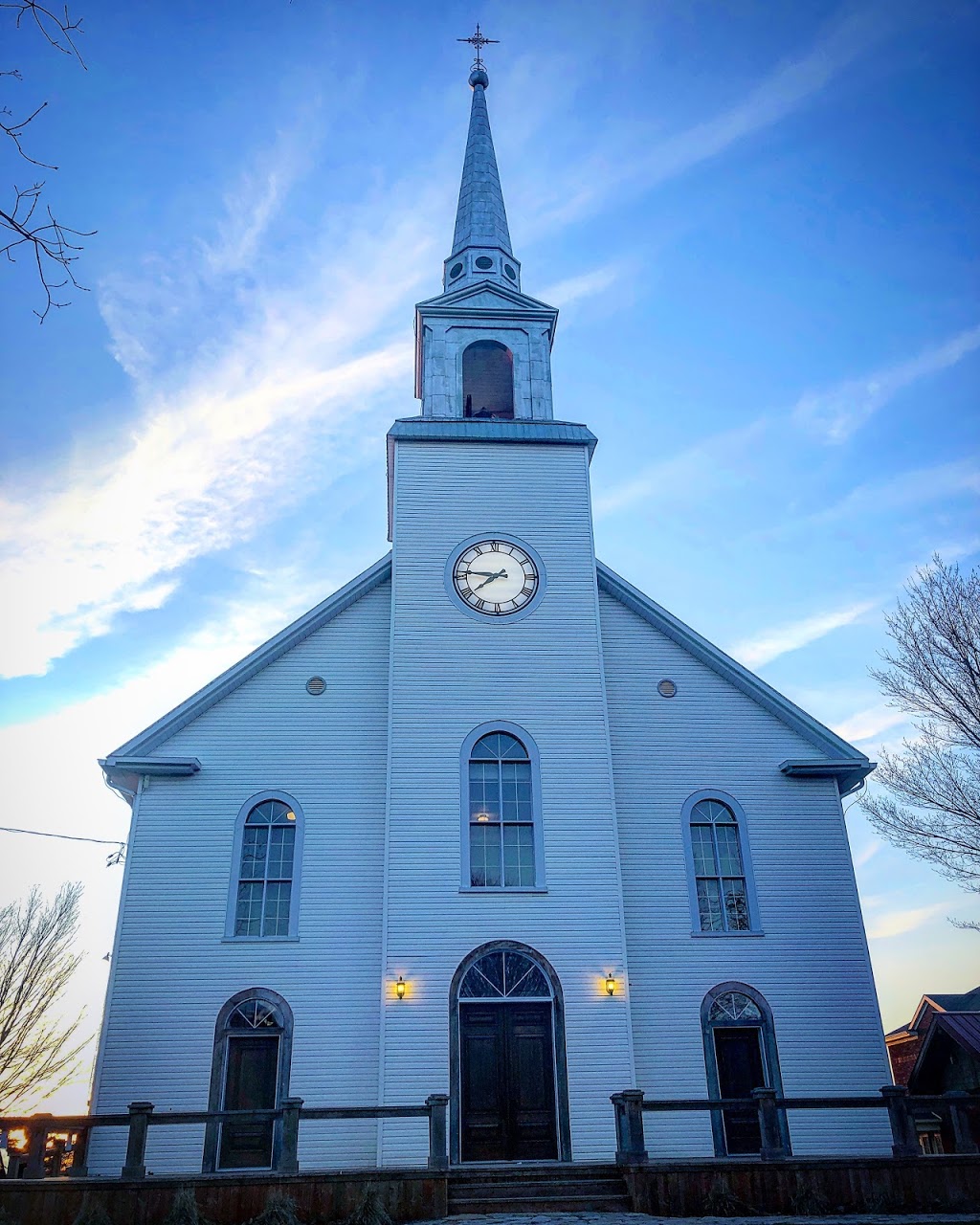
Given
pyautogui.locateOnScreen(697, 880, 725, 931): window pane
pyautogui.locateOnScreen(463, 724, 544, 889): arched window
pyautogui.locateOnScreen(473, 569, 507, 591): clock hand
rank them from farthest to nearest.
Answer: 1. pyautogui.locateOnScreen(473, 569, 507, 591): clock hand
2. pyautogui.locateOnScreen(697, 880, 725, 931): window pane
3. pyautogui.locateOnScreen(463, 724, 544, 889): arched window

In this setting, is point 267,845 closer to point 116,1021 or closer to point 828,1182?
point 116,1021

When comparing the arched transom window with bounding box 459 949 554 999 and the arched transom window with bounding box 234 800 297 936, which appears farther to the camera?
the arched transom window with bounding box 234 800 297 936

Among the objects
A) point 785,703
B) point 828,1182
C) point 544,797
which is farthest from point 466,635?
point 828,1182

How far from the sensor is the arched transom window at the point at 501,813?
16047 mm

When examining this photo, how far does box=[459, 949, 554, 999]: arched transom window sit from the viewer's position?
49.9 ft

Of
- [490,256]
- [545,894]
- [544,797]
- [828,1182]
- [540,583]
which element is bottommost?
[828,1182]

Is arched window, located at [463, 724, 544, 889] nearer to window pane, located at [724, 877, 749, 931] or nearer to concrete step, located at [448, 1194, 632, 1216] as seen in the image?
window pane, located at [724, 877, 749, 931]

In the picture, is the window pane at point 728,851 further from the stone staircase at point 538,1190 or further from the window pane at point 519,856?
the stone staircase at point 538,1190

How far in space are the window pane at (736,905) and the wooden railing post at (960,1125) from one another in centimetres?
420

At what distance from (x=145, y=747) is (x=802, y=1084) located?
11440mm

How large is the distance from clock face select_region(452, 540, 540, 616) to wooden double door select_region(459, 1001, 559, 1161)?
6.54m

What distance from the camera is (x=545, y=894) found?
51.8 ft

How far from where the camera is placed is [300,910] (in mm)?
16000

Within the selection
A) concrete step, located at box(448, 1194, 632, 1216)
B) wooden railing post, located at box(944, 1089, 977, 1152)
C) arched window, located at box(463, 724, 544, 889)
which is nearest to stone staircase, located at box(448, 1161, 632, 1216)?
concrete step, located at box(448, 1194, 632, 1216)
